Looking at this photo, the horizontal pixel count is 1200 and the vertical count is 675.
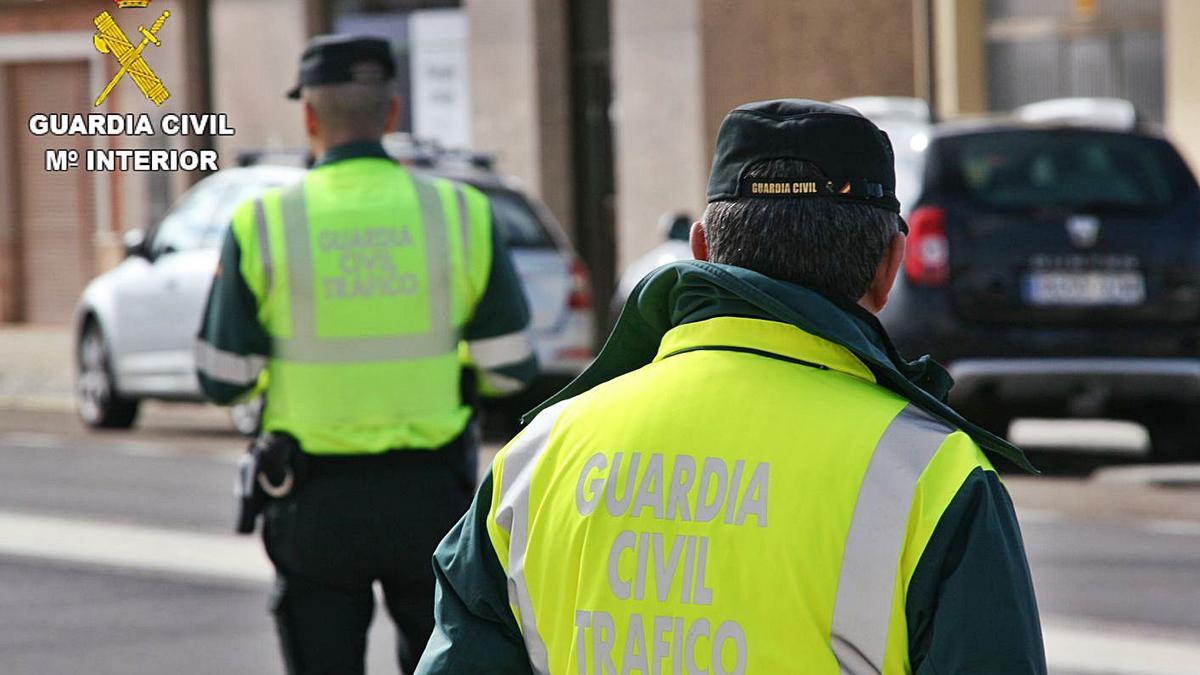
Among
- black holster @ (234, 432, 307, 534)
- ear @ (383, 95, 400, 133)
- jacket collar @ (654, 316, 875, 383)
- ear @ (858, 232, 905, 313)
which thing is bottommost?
black holster @ (234, 432, 307, 534)

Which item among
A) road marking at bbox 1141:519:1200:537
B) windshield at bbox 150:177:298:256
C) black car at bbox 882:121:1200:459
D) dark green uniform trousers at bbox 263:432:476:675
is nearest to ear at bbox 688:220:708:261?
dark green uniform trousers at bbox 263:432:476:675

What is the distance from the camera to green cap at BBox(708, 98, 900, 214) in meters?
2.28

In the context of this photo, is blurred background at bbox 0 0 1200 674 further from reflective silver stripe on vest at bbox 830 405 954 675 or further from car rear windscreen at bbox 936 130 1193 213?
reflective silver stripe on vest at bbox 830 405 954 675

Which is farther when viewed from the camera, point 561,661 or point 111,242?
point 111,242

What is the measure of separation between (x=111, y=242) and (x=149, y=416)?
7927 millimetres

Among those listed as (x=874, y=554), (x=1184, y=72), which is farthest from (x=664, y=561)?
(x=1184, y=72)

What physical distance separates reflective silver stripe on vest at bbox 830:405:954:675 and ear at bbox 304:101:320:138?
2568 mm

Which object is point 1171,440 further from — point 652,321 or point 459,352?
point 652,321

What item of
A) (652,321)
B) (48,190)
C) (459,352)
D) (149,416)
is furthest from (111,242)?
(652,321)

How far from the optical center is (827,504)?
2.19 m

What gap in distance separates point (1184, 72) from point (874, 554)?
15770 millimetres

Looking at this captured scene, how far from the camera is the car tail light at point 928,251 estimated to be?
1100 cm

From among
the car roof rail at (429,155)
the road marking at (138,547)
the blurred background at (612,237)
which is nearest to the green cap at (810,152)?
the blurred background at (612,237)

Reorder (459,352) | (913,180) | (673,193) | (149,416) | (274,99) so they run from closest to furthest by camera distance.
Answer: (459,352) < (913,180) < (149,416) < (673,193) < (274,99)
